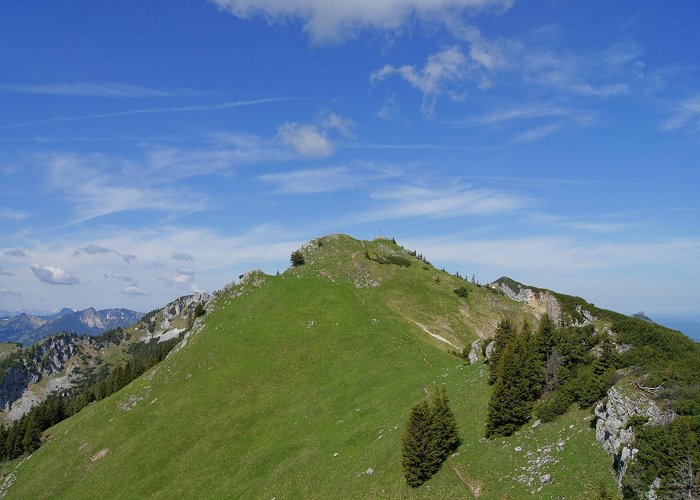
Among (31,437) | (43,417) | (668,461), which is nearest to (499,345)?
(668,461)

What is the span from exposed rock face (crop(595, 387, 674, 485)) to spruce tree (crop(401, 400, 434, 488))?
561 inches

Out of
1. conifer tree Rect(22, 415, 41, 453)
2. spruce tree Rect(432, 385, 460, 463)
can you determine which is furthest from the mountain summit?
conifer tree Rect(22, 415, 41, 453)

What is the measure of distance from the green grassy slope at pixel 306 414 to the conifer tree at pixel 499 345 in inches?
83.6

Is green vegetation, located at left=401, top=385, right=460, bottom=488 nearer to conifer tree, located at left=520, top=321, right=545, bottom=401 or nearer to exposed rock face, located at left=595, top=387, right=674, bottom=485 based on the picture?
conifer tree, located at left=520, top=321, right=545, bottom=401

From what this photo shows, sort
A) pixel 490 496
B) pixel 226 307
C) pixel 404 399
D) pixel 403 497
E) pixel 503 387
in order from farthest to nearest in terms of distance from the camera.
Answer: pixel 226 307, pixel 404 399, pixel 503 387, pixel 403 497, pixel 490 496

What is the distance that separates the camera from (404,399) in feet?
197

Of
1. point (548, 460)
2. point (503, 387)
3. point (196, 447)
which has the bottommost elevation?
point (196, 447)

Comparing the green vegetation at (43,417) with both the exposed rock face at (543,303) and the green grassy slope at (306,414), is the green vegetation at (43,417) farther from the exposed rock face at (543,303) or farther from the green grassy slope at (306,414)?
the exposed rock face at (543,303)

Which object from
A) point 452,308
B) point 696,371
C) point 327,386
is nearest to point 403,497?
point 696,371

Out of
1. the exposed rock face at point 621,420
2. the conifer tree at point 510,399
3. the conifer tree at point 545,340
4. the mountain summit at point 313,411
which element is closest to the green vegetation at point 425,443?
the mountain summit at point 313,411

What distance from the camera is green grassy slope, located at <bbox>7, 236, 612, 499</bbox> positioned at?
39.4 meters

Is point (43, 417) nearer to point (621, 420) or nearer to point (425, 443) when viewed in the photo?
point (425, 443)

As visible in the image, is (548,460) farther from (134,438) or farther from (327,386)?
(134,438)

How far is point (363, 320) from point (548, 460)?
201 ft
